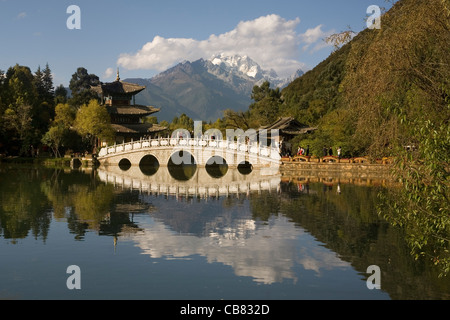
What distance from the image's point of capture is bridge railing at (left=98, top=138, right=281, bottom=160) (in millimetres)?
34875

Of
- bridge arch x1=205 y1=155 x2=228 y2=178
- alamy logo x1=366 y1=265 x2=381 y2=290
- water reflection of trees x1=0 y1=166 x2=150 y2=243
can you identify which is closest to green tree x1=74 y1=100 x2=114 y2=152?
bridge arch x1=205 y1=155 x2=228 y2=178

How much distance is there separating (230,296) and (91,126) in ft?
129

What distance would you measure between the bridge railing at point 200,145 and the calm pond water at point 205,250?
1545cm

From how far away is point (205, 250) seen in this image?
34.5ft

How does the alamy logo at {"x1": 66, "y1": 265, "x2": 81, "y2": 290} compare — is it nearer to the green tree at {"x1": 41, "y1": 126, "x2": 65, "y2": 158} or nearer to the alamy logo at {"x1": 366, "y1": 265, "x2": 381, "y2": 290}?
the alamy logo at {"x1": 366, "y1": 265, "x2": 381, "y2": 290}

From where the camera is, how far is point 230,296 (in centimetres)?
756

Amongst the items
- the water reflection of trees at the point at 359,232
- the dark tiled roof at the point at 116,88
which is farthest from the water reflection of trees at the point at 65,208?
the dark tiled roof at the point at 116,88

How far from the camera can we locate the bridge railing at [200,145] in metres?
34.9

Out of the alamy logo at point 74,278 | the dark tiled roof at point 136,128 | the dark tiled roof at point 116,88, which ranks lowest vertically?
the alamy logo at point 74,278

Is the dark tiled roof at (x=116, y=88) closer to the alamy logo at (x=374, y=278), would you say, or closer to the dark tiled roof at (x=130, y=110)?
the dark tiled roof at (x=130, y=110)

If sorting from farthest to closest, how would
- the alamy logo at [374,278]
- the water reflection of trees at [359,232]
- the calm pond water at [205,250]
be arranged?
the water reflection of trees at [359,232], the alamy logo at [374,278], the calm pond water at [205,250]

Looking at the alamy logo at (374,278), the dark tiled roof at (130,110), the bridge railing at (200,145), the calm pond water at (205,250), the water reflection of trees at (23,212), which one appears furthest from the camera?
the dark tiled roof at (130,110)

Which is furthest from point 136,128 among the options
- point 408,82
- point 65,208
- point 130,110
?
point 408,82
